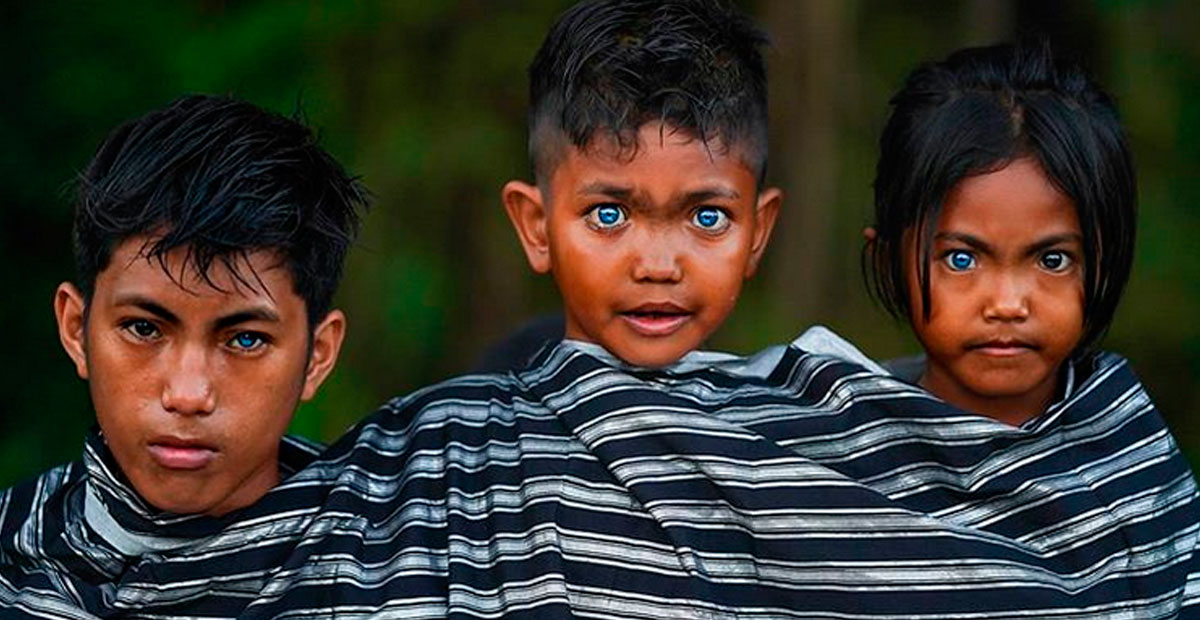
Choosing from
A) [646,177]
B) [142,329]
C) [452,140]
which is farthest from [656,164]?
[452,140]

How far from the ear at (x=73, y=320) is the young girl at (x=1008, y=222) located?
120 cm

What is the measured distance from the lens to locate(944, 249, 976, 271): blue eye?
10.2 feet

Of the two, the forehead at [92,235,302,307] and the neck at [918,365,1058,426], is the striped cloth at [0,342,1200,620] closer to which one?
the neck at [918,365,1058,426]

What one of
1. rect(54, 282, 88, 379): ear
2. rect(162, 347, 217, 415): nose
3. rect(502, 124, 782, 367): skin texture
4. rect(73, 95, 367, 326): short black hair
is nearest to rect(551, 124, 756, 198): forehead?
rect(502, 124, 782, 367): skin texture

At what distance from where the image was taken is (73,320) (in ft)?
9.91

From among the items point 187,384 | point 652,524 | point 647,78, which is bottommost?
point 652,524

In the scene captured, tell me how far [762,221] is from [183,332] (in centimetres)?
93

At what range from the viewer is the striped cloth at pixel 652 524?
9.60 feet

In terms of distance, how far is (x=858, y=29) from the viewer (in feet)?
19.1

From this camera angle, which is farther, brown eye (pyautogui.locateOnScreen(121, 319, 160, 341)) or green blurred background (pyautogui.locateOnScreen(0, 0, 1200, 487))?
green blurred background (pyautogui.locateOnScreen(0, 0, 1200, 487))

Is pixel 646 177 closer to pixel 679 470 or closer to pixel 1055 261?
pixel 679 470

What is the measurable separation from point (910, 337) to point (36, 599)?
125 inches

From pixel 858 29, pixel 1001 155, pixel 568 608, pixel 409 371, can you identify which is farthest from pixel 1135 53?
pixel 568 608

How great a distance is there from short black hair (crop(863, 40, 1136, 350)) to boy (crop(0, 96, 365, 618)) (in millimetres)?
841
